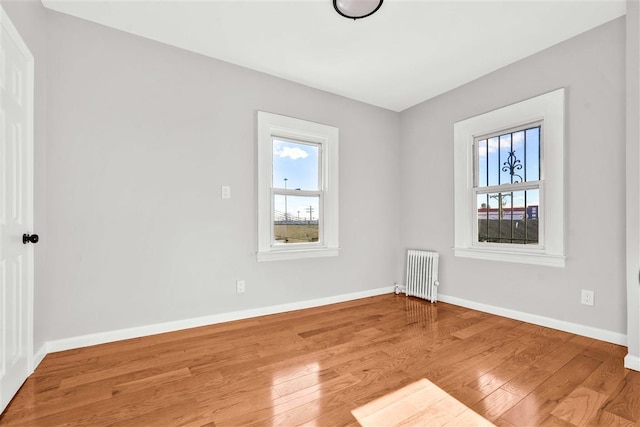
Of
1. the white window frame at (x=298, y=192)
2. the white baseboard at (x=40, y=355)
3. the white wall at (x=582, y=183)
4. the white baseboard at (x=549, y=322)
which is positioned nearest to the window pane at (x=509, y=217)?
the white wall at (x=582, y=183)

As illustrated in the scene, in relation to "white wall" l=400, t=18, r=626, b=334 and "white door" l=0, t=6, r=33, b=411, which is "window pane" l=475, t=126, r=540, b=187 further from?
"white door" l=0, t=6, r=33, b=411

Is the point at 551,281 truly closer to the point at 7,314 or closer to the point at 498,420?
the point at 498,420

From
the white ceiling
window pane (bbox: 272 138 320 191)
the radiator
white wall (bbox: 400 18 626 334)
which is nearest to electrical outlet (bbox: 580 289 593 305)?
white wall (bbox: 400 18 626 334)

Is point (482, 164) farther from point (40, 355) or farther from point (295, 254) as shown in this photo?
point (40, 355)

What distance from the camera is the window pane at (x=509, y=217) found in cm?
304

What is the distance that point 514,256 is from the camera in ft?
10.1

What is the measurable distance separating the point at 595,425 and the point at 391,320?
5.64ft

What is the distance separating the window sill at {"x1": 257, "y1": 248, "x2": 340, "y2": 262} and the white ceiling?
6.43 ft

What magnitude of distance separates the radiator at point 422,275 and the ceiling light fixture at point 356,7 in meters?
2.75

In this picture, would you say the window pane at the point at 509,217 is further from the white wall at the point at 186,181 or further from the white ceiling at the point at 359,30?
the white ceiling at the point at 359,30

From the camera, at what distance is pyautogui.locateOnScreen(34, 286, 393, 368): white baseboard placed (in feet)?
7.63

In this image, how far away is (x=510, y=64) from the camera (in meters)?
3.12

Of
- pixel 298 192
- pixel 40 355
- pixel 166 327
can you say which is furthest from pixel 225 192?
pixel 40 355

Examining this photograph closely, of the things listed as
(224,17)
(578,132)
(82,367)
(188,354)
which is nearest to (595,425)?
(578,132)
